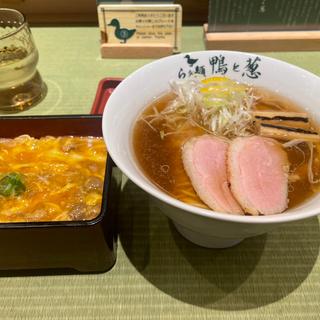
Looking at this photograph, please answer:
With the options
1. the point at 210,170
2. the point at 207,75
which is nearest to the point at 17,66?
the point at 207,75

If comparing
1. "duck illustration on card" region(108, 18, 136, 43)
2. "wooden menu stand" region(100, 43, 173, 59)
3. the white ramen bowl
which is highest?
the white ramen bowl

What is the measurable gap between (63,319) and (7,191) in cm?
42

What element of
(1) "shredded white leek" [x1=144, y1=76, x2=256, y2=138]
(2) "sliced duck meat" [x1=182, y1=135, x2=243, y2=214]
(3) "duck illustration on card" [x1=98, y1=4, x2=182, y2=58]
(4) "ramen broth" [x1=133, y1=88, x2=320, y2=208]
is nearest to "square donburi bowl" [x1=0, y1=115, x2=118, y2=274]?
(4) "ramen broth" [x1=133, y1=88, x2=320, y2=208]

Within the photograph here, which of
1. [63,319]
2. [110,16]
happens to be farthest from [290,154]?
[110,16]

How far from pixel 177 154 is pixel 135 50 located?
3.21ft

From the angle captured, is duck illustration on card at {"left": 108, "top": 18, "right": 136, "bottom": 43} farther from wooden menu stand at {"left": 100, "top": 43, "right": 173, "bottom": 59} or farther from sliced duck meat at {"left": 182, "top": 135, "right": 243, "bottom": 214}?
sliced duck meat at {"left": 182, "top": 135, "right": 243, "bottom": 214}

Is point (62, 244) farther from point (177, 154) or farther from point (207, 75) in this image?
point (207, 75)

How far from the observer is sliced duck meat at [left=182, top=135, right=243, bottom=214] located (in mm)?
881

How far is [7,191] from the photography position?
3.54 feet

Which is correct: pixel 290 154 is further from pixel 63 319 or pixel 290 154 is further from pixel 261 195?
pixel 63 319

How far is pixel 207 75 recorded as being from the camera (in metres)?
1.25

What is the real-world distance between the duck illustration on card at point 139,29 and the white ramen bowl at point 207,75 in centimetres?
65

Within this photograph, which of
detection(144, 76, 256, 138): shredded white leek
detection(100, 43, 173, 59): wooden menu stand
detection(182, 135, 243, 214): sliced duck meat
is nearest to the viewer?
detection(182, 135, 243, 214): sliced duck meat

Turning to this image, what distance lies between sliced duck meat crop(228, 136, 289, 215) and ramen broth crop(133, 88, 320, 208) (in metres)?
0.04
